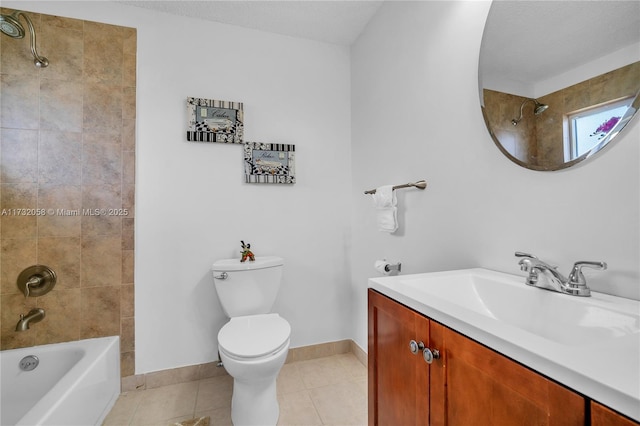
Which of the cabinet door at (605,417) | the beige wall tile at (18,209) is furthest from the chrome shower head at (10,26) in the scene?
the cabinet door at (605,417)

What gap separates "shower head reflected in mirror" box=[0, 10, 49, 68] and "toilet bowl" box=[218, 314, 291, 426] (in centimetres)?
188

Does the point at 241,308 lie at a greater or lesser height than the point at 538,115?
lesser

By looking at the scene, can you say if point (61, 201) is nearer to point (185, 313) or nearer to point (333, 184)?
point (185, 313)

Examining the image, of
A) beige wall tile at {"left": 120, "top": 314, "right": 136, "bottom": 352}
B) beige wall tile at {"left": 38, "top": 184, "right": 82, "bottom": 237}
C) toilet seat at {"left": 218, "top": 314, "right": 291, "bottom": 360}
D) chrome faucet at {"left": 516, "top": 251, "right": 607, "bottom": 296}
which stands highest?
beige wall tile at {"left": 38, "top": 184, "right": 82, "bottom": 237}

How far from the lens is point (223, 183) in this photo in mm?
2045

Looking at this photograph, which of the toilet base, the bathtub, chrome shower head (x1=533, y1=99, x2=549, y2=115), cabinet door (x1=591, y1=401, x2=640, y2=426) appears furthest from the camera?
the toilet base

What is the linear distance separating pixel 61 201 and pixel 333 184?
176 centimetres

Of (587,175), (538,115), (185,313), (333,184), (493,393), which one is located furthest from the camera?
(333,184)

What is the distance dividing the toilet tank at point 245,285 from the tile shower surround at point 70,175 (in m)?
0.62

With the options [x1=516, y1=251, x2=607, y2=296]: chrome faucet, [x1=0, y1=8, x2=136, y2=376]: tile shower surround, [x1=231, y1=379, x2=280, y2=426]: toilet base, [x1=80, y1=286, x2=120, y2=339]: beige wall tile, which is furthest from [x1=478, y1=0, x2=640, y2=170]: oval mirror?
[x1=80, y1=286, x2=120, y2=339]: beige wall tile

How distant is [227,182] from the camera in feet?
6.74

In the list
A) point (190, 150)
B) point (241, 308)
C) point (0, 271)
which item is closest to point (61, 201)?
point (0, 271)

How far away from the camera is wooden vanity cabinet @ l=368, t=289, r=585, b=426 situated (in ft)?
1.65

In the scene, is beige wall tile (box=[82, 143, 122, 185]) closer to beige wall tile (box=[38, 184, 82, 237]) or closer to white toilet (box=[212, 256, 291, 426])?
beige wall tile (box=[38, 184, 82, 237])
